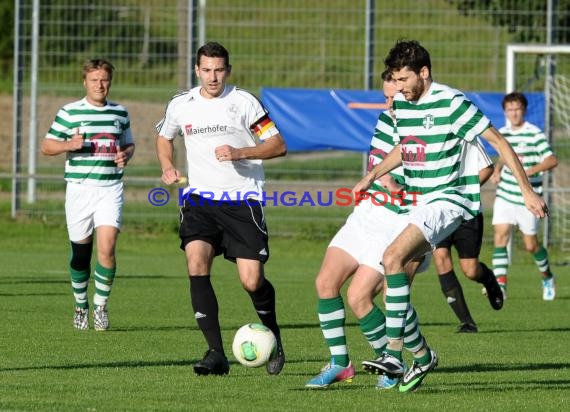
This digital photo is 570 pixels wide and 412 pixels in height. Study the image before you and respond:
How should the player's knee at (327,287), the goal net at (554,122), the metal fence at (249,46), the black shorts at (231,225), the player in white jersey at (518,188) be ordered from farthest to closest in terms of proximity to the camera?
the metal fence at (249,46)
the goal net at (554,122)
the player in white jersey at (518,188)
the black shorts at (231,225)
the player's knee at (327,287)

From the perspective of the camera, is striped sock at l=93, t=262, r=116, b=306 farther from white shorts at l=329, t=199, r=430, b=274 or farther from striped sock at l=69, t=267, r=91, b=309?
white shorts at l=329, t=199, r=430, b=274

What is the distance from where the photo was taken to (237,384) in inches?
312

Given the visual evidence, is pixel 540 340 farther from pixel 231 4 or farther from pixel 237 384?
pixel 231 4

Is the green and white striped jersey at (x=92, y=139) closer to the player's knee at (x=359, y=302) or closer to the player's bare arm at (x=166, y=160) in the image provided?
the player's bare arm at (x=166, y=160)

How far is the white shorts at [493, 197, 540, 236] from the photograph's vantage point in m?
15.0

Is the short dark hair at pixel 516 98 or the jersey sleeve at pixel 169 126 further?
the short dark hair at pixel 516 98

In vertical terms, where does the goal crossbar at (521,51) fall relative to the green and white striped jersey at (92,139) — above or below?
above

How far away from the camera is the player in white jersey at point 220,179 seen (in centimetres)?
844

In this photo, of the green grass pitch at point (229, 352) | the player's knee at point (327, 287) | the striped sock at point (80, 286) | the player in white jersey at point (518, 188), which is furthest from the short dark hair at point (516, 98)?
the player's knee at point (327, 287)

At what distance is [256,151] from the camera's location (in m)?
8.42

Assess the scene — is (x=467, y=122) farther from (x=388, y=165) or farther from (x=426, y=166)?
(x=388, y=165)

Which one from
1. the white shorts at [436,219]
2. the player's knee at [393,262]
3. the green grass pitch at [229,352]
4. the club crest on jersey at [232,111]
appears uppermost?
the club crest on jersey at [232,111]

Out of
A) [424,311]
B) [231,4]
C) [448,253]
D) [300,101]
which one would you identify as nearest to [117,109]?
[448,253]

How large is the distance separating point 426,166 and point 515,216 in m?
7.53
